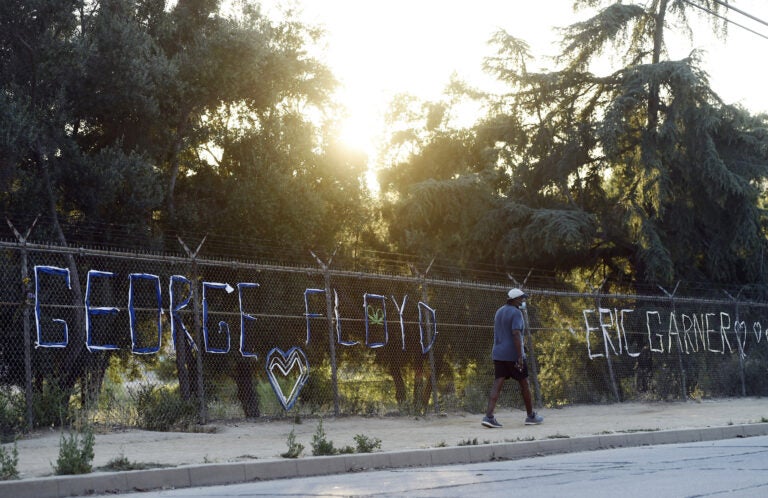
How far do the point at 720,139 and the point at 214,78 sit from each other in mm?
13856

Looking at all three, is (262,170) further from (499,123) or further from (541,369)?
(499,123)

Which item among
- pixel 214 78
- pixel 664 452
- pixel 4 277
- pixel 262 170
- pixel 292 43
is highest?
pixel 292 43

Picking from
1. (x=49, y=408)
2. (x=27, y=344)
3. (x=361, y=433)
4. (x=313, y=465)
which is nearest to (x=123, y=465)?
(x=313, y=465)

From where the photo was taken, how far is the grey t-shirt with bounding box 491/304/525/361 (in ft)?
42.5

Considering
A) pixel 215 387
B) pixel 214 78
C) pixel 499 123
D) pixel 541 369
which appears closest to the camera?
pixel 215 387

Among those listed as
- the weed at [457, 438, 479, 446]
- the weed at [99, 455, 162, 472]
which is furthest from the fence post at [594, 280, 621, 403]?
the weed at [99, 455, 162, 472]

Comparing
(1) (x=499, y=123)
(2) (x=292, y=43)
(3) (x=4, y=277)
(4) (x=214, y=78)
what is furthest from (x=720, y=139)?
(3) (x=4, y=277)

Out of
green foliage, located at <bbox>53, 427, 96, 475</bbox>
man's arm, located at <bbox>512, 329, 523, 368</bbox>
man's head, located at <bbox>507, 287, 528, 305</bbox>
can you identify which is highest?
man's head, located at <bbox>507, 287, 528, 305</bbox>

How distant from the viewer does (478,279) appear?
76.7 feet

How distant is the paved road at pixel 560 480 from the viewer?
23.2ft

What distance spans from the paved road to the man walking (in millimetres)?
2811

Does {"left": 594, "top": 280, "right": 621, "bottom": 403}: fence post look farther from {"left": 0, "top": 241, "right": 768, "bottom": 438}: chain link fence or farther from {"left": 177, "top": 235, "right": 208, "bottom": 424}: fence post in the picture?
{"left": 177, "top": 235, "right": 208, "bottom": 424}: fence post

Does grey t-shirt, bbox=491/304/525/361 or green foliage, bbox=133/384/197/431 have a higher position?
grey t-shirt, bbox=491/304/525/361

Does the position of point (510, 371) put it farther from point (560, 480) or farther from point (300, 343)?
point (300, 343)
